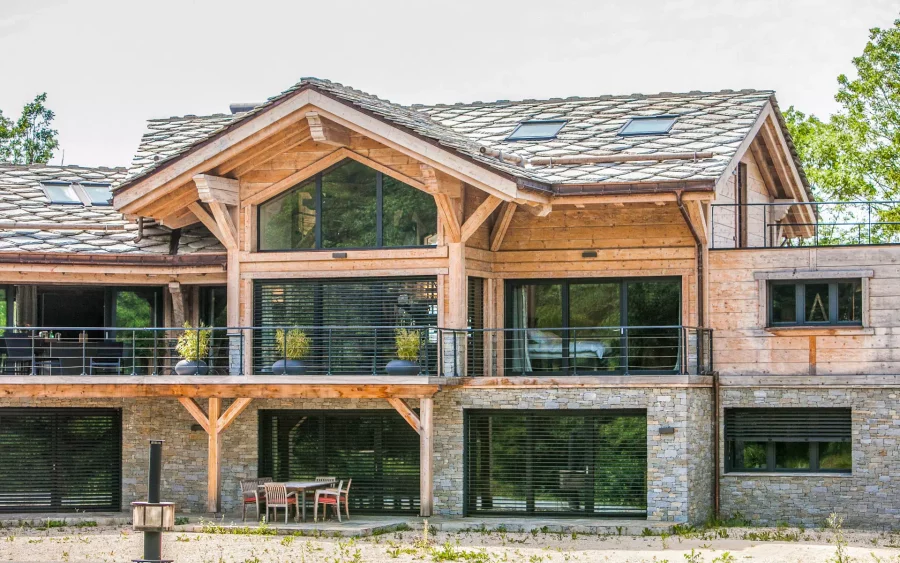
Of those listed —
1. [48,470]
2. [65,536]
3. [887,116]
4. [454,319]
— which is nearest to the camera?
[65,536]

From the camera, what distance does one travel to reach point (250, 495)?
81.9ft

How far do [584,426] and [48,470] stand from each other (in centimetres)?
945

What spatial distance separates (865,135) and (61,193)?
20.3 m

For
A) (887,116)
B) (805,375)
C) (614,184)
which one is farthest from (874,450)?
(887,116)

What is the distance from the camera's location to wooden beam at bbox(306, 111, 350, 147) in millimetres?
25047

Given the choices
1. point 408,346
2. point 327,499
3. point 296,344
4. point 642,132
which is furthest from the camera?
point 642,132

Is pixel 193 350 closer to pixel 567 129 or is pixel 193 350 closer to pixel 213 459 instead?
pixel 213 459

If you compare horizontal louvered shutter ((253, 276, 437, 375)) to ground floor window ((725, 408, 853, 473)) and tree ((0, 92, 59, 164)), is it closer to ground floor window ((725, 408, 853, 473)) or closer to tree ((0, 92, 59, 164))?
ground floor window ((725, 408, 853, 473))

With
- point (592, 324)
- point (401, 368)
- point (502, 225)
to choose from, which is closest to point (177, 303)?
point (401, 368)

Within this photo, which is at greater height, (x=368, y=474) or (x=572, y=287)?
(x=572, y=287)

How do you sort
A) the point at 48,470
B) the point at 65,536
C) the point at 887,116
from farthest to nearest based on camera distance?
the point at 887,116, the point at 48,470, the point at 65,536

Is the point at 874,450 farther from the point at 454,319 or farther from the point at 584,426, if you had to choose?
the point at 454,319

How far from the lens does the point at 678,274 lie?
25.8 m

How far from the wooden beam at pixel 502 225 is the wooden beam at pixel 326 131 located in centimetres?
288
